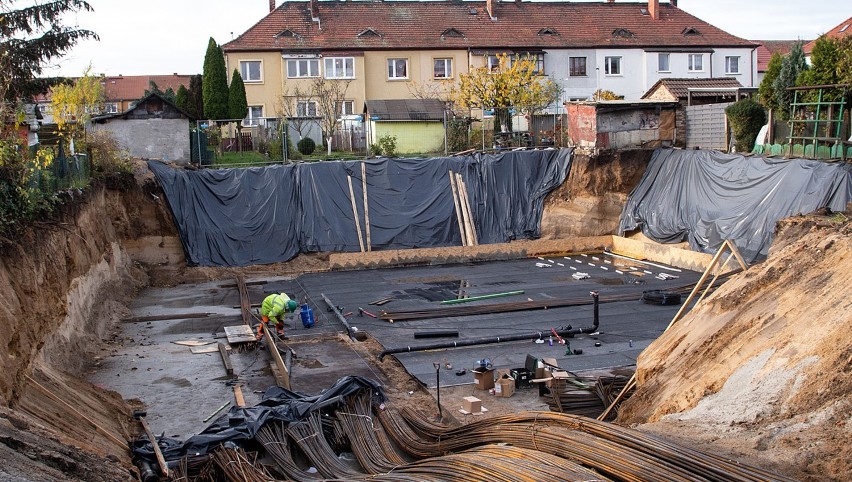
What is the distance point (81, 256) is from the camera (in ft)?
55.5

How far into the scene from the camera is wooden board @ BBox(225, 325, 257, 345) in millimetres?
15898

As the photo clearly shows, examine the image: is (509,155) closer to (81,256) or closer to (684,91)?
(684,91)

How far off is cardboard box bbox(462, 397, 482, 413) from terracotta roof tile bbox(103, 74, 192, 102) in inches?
2675

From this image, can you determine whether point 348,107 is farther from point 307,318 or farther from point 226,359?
point 226,359

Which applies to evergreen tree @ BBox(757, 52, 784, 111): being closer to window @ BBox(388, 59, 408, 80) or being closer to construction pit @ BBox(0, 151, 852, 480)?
construction pit @ BBox(0, 151, 852, 480)

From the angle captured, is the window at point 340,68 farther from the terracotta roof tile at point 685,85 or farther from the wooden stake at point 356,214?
the wooden stake at point 356,214

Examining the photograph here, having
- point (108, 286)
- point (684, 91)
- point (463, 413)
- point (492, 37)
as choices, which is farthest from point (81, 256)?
point (492, 37)

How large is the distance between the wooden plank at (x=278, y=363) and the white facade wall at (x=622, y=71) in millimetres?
29698

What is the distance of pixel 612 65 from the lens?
142 ft

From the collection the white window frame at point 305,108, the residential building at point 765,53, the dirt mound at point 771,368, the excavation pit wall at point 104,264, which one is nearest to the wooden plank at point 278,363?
the excavation pit wall at point 104,264

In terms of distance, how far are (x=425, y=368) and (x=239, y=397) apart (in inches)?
118

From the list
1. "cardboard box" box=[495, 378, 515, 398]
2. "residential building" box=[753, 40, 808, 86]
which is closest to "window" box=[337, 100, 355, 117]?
"residential building" box=[753, 40, 808, 86]

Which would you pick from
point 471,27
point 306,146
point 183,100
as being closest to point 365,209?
point 306,146

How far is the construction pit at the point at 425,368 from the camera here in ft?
23.7
